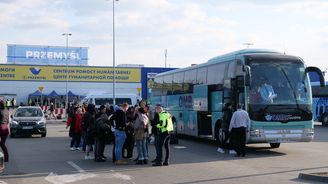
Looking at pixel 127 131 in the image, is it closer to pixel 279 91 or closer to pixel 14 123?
pixel 279 91

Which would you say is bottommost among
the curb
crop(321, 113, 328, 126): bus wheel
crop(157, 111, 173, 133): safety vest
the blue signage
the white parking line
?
the white parking line

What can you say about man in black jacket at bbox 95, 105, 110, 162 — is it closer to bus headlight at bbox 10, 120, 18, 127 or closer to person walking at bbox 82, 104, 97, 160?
person walking at bbox 82, 104, 97, 160

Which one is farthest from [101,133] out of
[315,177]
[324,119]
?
[324,119]

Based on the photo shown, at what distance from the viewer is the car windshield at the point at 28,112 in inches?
1060

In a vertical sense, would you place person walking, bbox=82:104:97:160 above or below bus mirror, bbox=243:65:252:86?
below

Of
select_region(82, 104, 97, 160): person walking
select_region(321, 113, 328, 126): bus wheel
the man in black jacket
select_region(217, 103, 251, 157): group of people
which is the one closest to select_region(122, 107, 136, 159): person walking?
the man in black jacket

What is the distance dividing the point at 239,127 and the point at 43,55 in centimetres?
7348

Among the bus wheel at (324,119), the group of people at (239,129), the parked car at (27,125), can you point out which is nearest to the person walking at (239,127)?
the group of people at (239,129)

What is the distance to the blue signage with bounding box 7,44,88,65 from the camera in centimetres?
8488

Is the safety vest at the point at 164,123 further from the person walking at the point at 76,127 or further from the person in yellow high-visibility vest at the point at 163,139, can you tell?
the person walking at the point at 76,127

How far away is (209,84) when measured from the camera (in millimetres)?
21344

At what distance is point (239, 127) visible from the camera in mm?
17016

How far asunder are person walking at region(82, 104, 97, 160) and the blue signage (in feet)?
227

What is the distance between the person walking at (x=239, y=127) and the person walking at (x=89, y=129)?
177 inches
